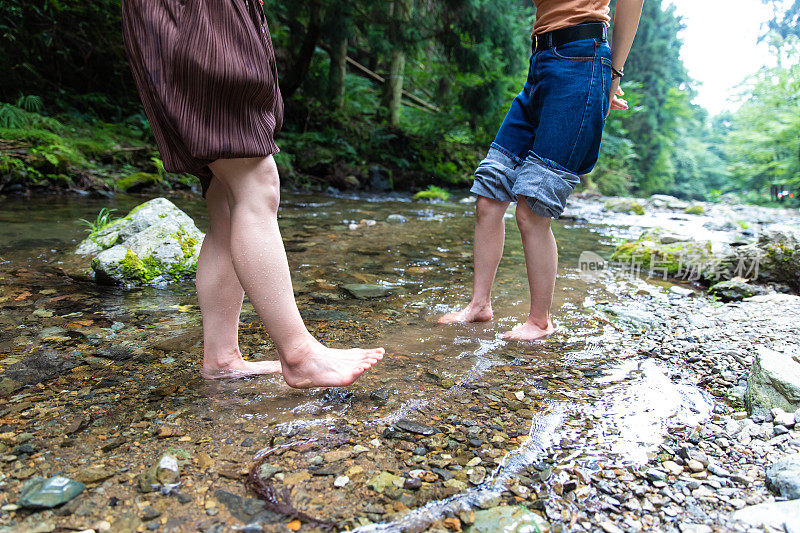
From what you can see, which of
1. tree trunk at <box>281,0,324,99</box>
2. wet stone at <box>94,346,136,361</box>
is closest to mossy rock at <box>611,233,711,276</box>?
wet stone at <box>94,346,136,361</box>

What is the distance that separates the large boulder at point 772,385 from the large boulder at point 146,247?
289cm

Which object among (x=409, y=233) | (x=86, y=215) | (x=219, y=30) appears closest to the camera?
(x=219, y=30)

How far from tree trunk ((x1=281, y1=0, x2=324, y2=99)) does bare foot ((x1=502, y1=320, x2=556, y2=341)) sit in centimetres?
869

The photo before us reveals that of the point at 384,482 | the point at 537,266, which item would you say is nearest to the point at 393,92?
the point at 537,266

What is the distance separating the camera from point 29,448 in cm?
118

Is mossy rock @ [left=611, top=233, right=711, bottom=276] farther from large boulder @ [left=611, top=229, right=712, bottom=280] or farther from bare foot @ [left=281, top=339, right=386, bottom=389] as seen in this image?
bare foot @ [left=281, top=339, right=386, bottom=389]

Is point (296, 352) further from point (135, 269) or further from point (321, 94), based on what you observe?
point (321, 94)

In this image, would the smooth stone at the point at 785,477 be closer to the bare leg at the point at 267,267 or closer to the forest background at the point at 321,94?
the bare leg at the point at 267,267

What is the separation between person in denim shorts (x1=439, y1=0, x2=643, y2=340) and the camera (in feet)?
6.65

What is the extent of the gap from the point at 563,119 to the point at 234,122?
4.52 ft

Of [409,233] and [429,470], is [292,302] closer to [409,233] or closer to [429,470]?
[429,470]

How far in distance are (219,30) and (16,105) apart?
26.3 ft

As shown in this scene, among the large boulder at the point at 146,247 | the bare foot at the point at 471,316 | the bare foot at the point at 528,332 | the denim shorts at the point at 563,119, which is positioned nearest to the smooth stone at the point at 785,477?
the bare foot at the point at 528,332

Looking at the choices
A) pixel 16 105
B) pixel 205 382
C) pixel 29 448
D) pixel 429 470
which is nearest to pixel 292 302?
pixel 205 382
